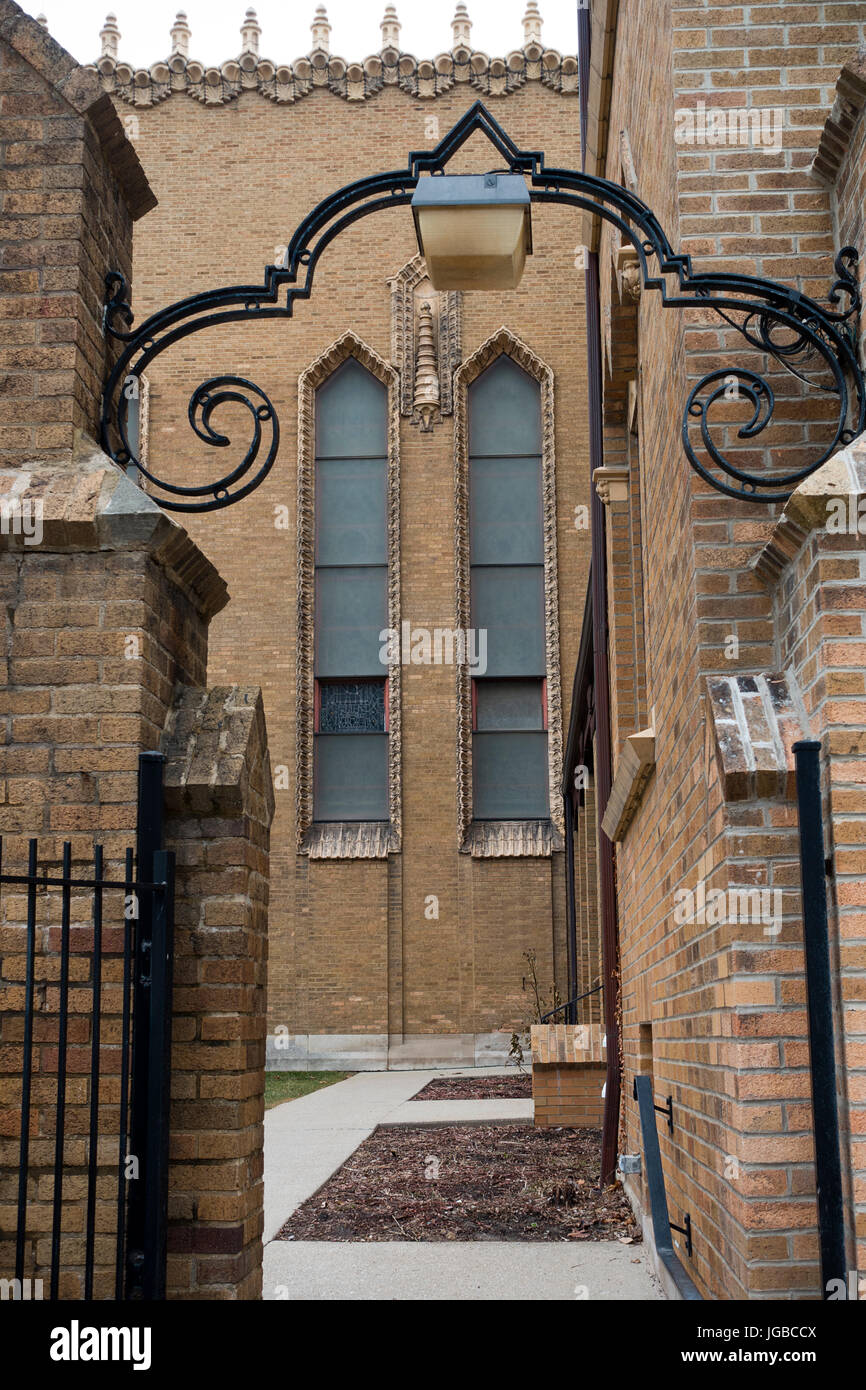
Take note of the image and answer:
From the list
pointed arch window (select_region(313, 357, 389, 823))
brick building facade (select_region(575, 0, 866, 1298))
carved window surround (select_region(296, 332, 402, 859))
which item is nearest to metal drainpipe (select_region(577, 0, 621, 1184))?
brick building facade (select_region(575, 0, 866, 1298))

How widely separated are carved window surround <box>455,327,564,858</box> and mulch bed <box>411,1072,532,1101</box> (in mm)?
3917

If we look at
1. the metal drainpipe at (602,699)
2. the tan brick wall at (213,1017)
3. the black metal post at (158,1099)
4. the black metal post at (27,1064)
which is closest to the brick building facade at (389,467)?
the metal drainpipe at (602,699)

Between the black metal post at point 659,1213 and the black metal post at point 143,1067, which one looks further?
the black metal post at point 659,1213

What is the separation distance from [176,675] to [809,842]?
1.90 m

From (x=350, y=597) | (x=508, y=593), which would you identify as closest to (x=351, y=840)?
(x=350, y=597)

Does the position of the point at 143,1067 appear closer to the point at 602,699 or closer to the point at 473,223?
the point at 473,223

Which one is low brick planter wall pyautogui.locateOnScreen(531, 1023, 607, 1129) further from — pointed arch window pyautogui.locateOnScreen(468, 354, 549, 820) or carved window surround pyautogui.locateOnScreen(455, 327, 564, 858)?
pointed arch window pyautogui.locateOnScreen(468, 354, 549, 820)

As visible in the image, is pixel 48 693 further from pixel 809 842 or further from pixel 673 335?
pixel 673 335

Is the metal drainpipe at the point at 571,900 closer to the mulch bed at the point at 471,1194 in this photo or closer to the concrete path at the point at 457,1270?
the mulch bed at the point at 471,1194

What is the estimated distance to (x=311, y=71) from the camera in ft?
74.9

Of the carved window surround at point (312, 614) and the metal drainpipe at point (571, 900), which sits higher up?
the carved window surround at point (312, 614)

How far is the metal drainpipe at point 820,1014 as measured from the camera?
2865 millimetres

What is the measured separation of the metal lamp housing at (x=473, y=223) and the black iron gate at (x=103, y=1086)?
6.28 ft

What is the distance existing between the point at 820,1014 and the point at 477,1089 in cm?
1310
